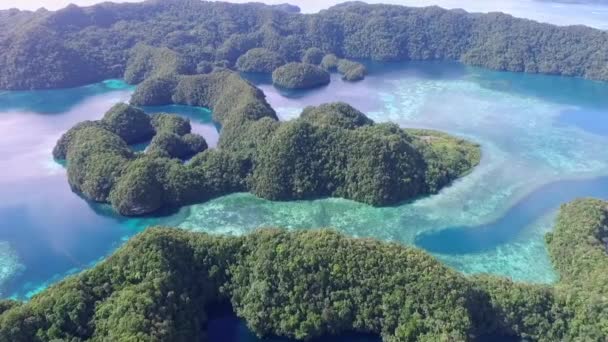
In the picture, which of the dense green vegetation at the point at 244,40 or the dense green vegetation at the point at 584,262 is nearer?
the dense green vegetation at the point at 584,262

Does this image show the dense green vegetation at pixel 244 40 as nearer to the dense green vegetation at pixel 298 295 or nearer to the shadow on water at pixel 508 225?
the shadow on water at pixel 508 225

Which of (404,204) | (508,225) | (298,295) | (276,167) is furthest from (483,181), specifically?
(298,295)

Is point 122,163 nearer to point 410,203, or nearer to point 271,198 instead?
point 271,198

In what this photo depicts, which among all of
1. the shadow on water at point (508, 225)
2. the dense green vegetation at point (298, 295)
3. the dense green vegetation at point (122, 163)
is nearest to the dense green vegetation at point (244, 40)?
the dense green vegetation at point (122, 163)

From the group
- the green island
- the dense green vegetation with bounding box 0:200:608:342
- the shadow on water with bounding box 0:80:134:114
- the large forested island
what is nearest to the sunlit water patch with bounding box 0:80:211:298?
the green island

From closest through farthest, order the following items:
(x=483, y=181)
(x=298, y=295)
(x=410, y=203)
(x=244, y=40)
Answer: (x=298, y=295)
(x=410, y=203)
(x=483, y=181)
(x=244, y=40)

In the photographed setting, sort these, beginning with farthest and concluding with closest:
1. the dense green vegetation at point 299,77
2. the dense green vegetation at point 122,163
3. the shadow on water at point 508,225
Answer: the dense green vegetation at point 299,77
the dense green vegetation at point 122,163
the shadow on water at point 508,225

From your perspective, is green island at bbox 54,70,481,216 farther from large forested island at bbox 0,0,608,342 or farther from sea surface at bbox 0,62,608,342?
sea surface at bbox 0,62,608,342
